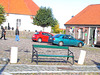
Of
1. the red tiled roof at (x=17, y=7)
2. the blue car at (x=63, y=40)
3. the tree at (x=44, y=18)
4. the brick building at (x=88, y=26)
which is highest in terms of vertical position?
the red tiled roof at (x=17, y=7)

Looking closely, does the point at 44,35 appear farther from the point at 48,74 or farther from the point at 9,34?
the point at 48,74

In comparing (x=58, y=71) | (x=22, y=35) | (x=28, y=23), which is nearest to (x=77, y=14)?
(x=22, y=35)

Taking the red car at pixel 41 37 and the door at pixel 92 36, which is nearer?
the red car at pixel 41 37

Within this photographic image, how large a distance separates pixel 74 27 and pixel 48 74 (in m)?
27.6

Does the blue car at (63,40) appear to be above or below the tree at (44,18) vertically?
below

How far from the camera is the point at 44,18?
52.8 metres

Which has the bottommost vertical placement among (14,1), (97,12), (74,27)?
(74,27)

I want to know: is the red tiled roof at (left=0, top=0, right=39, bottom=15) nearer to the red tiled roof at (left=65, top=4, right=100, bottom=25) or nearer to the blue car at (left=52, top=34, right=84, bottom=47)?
the red tiled roof at (left=65, top=4, right=100, bottom=25)

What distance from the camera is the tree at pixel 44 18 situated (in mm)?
52781

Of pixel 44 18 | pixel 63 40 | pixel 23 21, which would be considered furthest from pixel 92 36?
pixel 23 21

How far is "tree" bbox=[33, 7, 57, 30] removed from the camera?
52781 millimetres

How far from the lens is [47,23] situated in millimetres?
53594

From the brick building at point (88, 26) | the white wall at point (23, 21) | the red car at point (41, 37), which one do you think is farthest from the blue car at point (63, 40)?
the white wall at point (23, 21)

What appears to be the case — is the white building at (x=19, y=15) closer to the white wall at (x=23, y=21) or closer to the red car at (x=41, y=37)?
the white wall at (x=23, y=21)
